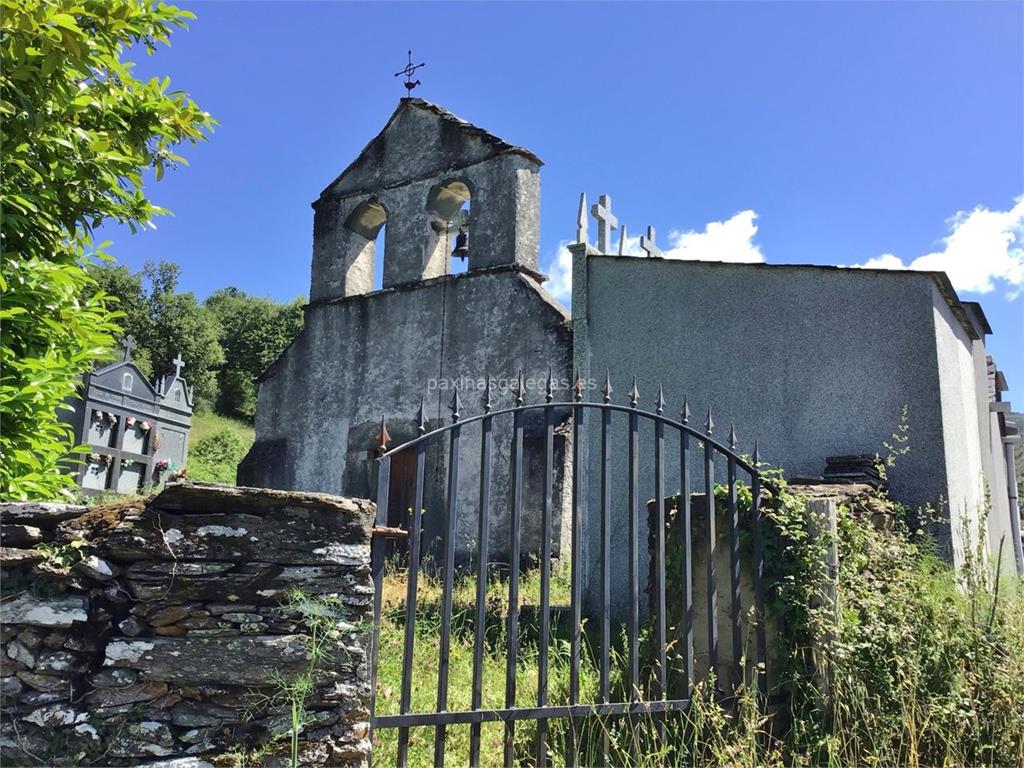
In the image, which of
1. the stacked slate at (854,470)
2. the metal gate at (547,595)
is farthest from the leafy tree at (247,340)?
the metal gate at (547,595)

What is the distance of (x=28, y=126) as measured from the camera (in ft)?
12.3

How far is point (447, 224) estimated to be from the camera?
1086 cm

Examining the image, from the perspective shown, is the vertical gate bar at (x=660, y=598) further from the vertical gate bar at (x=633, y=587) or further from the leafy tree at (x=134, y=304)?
the leafy tree at (x=134, y=304)

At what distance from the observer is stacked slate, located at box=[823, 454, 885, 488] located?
6.40 m

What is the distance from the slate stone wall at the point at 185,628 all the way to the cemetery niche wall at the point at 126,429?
11617 mm

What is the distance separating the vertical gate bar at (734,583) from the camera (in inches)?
159

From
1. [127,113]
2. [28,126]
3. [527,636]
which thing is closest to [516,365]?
[527,636]

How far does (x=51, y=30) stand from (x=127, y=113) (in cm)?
86

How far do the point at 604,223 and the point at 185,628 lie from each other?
26.7 ft

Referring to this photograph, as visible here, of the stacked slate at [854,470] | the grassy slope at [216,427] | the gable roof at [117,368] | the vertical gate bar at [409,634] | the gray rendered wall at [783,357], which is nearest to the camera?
the vertical gate bar at [409,634]

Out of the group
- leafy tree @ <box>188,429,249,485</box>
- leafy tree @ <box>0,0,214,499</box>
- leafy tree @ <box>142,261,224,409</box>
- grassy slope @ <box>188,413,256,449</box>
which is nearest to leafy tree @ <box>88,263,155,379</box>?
leafy tree @ <box>142,261,224,409</box>

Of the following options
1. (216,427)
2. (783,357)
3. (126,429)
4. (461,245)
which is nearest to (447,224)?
(461,245)

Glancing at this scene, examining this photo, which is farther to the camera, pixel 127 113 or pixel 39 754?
pixel 127 113

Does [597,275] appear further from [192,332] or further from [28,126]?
[192,332]
